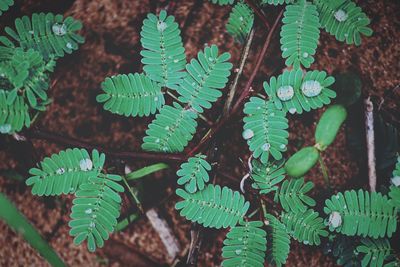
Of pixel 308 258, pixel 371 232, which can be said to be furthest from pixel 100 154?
pixel 371 232

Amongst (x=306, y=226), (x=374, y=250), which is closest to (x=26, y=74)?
(x=306, y=226)

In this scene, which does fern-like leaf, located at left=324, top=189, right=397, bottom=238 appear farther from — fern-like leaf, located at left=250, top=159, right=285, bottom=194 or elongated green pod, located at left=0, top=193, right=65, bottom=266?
elongated green pod, located at left=0, top=193, right=65, bottom=266

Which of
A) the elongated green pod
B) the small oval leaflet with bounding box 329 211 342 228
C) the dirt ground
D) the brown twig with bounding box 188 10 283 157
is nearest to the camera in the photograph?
the elongated green pod

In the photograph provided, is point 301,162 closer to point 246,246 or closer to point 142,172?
point 246,246

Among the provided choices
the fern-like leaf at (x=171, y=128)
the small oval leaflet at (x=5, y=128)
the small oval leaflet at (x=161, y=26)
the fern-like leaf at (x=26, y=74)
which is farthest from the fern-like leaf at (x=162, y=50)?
the small oval leaflet at (x=5, y=128)

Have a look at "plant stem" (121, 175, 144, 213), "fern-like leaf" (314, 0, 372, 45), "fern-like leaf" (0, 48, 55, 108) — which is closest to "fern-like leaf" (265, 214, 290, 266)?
"plant stem" (121, 175, 144, 213)

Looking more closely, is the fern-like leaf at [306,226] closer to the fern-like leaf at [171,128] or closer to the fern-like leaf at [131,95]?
the fern-like leaf at [171,128]
